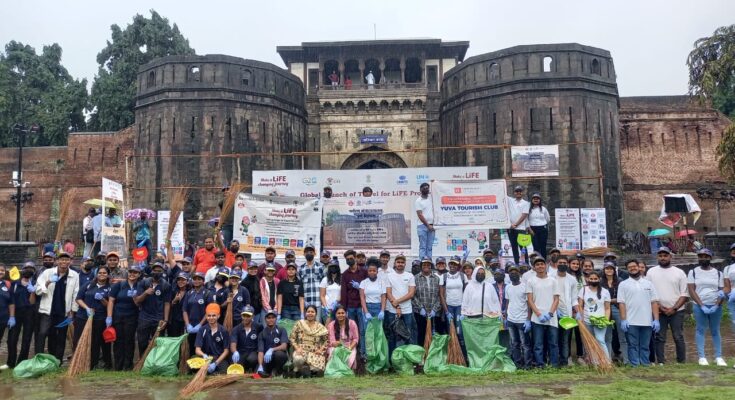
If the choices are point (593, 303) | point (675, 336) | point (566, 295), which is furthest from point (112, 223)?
point (675, 336)

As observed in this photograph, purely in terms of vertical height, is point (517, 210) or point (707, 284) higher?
point (517, 210)

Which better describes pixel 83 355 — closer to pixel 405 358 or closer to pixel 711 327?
pixel 405 358

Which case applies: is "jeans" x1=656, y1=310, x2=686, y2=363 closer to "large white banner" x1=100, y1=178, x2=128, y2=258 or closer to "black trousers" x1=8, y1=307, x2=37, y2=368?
"black trousers" x1=8, y1=307, x2=37, y2=368

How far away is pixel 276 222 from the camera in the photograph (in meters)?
10.5

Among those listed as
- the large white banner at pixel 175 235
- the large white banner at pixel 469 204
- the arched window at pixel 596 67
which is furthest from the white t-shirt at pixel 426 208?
the arched window at pixel 596 67

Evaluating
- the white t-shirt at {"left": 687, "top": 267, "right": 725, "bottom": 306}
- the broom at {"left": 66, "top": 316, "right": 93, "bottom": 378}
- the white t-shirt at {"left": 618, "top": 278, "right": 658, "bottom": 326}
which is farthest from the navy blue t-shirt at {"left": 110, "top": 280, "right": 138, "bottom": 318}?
the white t-shirt at {"left": 687, "top": 267, "right": 725, "bottom": 306}

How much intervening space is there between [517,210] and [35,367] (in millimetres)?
7516

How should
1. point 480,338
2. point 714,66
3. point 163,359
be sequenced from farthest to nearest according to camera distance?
point 714,66 → point 480,338 → point 163,359

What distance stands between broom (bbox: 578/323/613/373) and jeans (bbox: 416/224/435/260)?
3716 millimetres

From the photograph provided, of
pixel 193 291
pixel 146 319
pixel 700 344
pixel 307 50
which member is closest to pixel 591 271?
pixel 700 344

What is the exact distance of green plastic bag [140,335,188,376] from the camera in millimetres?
6723

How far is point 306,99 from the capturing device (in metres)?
25.0

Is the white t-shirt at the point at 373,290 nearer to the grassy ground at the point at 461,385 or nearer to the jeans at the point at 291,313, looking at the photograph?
the jeans at the point at 291,313

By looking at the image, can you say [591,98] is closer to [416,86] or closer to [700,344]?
[416,86]
